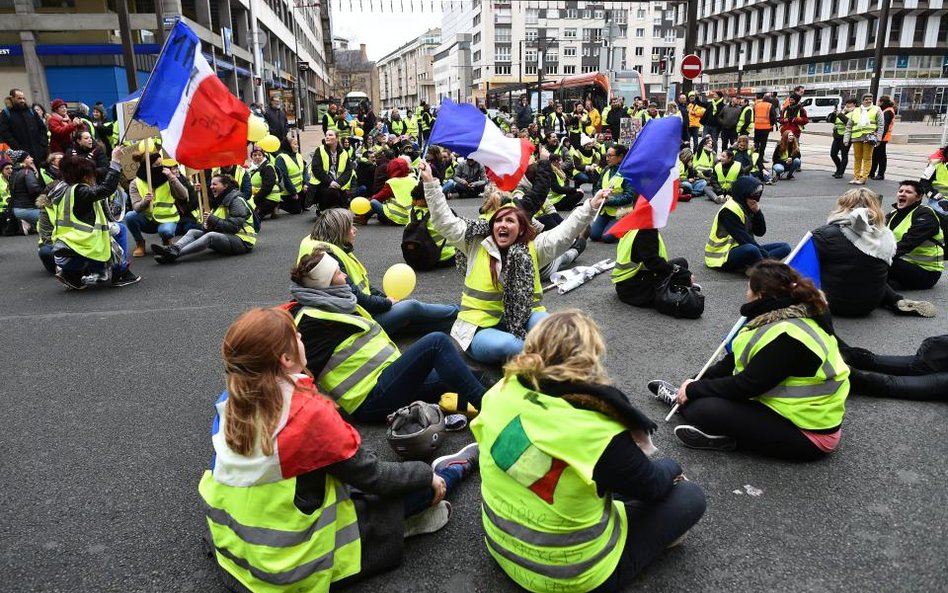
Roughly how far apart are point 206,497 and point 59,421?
2.62m

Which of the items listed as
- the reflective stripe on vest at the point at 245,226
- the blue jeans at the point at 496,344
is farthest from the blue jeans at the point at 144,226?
the blue jeans at the point at 496,344

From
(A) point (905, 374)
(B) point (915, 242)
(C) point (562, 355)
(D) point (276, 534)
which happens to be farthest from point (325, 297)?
(B) point (915, 242)

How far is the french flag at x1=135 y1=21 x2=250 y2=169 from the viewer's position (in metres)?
6.52

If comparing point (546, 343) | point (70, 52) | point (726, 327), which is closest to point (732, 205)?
point (726, 327)

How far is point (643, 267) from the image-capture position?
6438 millimetres

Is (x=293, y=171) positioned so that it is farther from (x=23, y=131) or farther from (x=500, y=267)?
(x=500, y=267)

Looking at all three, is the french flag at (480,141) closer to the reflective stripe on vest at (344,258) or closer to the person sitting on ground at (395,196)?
the reflective stripe on vest at (344,258)

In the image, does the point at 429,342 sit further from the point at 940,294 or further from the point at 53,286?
the point at 53,286

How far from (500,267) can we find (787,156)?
49.2 feet

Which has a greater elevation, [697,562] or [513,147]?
[513,147]

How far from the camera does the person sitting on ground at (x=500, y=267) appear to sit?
454 cm

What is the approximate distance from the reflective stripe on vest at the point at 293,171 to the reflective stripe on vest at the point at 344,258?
8581 millimetres

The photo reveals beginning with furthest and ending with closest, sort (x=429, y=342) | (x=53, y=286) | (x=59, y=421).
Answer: (x=53, y=286) < (x=59, y=421) < (x=429, y=342)

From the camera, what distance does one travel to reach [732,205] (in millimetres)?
7238
